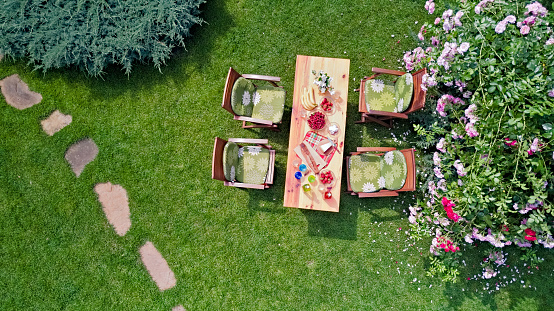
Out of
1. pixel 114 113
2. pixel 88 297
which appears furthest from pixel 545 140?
pixel 88 297

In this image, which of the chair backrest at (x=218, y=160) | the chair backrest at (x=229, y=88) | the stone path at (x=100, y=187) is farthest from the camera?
the stone path at (x=100, y=187)

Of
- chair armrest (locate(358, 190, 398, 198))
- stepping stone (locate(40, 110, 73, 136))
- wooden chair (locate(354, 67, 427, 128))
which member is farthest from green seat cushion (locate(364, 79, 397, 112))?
stepping stone (locate(40, 110, 73, 136))

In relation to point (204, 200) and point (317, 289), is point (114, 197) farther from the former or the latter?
point (317, 289)

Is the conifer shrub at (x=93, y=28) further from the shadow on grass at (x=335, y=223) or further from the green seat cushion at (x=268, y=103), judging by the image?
the shadow on grass at (x=335, y=223)

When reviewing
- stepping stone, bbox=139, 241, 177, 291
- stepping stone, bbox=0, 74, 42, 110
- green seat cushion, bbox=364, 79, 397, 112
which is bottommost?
stepping stone, bbox=139, 241, 177, 291

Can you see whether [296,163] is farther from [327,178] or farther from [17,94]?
[17,94]

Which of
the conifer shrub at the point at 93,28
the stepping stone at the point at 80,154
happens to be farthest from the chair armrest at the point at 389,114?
the stepping stone at the point at 80,154

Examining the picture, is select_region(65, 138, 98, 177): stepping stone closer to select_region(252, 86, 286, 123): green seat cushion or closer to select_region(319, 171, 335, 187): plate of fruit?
select_region(252, 86, 286, 123): green seat cushion

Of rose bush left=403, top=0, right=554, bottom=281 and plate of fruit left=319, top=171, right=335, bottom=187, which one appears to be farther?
plate of fruit left=319, top=171, right=335, bottom=187
